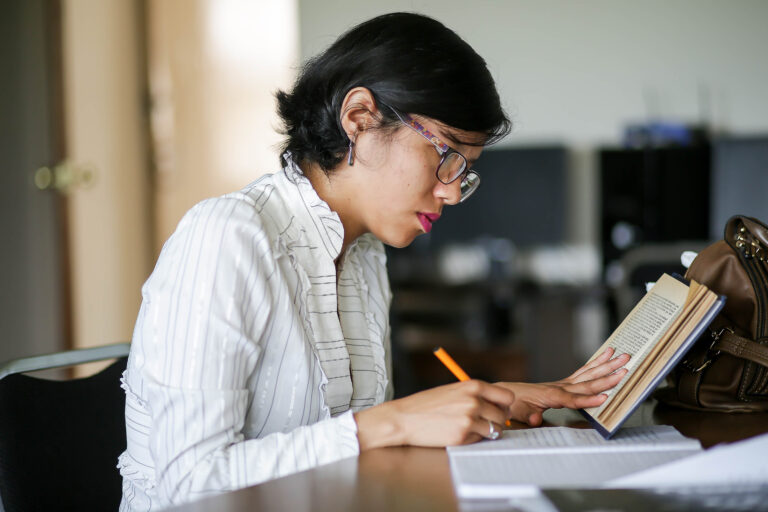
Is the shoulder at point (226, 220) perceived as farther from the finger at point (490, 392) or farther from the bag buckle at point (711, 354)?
the bag buckle at point (711, 354)

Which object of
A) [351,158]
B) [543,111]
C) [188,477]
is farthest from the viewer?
[543,111]

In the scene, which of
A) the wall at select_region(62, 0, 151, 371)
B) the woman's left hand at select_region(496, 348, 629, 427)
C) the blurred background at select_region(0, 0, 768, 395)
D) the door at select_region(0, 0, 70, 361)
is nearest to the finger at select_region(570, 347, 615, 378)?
the woman's left hand at select_region(496, 348, 629, 427)

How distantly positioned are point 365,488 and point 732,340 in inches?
22.9

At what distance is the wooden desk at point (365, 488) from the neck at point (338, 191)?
0.43 meters

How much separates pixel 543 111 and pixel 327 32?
1446mm

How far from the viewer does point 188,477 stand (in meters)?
0.83

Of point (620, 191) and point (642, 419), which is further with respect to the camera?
point (620, 191)

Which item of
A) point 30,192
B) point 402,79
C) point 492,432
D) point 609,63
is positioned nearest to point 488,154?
point 609,63

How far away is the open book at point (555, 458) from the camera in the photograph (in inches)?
27.1

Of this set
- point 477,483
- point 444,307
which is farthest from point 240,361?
point 444,307

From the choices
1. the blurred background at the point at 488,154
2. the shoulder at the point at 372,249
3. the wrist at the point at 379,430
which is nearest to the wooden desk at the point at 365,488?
the wrist at the point at 379,430

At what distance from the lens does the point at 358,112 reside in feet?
→ 3.50

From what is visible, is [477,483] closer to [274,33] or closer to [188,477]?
[188,477]

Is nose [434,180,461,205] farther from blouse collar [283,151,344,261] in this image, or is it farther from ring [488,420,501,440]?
ring [488,420,501,440]
